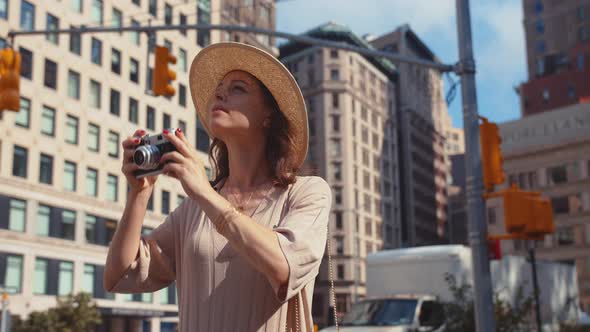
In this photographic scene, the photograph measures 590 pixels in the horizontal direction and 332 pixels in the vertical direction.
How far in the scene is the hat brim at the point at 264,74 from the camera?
2.66 metres

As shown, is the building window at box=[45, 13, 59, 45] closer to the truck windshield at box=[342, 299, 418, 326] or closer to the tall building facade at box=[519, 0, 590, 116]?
the truck windshield at box=[342, 299, 418, 326]

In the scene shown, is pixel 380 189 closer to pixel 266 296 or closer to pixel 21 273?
pixel 21 273

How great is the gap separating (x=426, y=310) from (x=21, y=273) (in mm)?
30676

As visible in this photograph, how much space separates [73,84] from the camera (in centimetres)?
4669

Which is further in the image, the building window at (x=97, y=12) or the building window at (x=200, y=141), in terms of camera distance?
the building window at (x=200, y=141)

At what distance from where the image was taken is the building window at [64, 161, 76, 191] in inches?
1768

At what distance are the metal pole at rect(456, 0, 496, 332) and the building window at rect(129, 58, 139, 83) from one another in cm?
4282

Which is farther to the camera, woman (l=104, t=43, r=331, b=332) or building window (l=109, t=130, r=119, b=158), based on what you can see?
building window (l=109, t=130, r=119, b=158)

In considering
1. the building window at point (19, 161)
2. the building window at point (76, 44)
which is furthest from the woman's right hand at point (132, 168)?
the building window at point (76, 44)

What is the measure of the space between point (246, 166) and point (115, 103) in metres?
48.9

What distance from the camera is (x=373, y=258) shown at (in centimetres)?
1973

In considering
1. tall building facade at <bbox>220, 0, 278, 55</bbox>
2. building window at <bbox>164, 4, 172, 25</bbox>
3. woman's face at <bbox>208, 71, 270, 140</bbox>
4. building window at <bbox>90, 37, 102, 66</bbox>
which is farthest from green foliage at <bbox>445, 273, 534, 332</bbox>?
Result: tall building facade at <bbox>220, 0, 278, 55</bbox>

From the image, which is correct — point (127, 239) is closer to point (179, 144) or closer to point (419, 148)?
point (179, 144)

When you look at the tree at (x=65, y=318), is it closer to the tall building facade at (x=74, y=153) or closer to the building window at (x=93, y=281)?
the tall building facade at (x=74, y=153)
